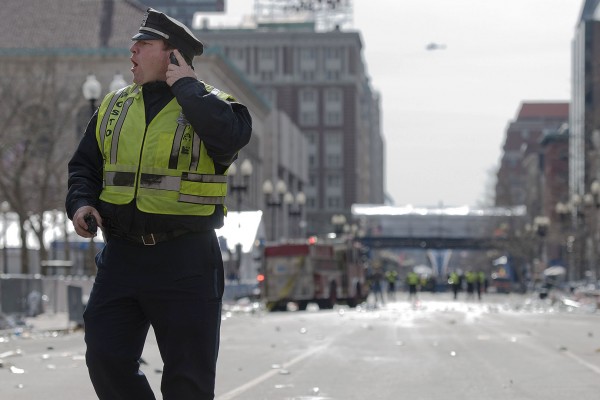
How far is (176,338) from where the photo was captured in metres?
6.07

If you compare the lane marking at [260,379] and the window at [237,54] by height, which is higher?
the window at [237,54]

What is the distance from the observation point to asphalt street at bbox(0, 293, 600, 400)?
42.0 feet

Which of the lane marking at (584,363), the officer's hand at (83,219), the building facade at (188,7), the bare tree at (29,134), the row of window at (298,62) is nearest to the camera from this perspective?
the officer's hand at (83,219)

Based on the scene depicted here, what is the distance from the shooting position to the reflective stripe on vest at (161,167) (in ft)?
20.1

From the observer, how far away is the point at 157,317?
6105mm

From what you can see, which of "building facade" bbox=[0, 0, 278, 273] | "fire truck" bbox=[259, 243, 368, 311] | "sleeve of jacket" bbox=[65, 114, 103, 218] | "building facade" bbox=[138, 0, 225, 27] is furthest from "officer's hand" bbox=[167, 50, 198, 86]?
"building facade" bbox=[138, 0, 225, 27]

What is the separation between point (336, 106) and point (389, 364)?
518 feet

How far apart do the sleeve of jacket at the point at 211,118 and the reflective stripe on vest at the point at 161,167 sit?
0.09m

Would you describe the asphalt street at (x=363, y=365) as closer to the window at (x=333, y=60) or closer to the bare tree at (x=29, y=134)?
the bare tree at (x=29, y=134)

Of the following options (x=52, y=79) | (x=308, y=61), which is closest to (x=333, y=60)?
(x=308, y=61)

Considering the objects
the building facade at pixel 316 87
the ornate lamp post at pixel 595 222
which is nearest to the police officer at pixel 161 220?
the ornate lamp post at pixel 595 222

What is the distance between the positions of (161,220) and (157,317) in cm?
39

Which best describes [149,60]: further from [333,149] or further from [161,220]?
[333,149]

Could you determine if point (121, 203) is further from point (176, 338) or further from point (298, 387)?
point (298, 387)
